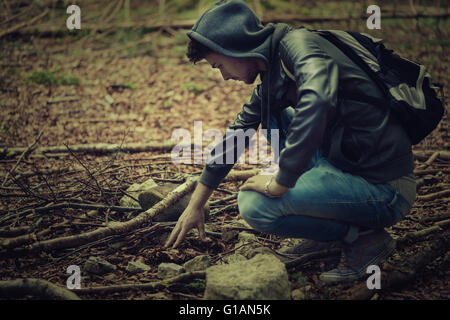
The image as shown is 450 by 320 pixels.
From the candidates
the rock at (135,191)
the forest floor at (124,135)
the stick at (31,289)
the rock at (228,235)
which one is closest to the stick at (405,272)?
the forest floor at (124,135)

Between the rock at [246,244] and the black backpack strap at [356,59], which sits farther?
the rock at [246,244]

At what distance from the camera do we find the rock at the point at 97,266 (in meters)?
2.71

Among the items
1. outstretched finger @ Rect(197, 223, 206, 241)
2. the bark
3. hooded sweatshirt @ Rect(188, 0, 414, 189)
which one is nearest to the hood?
hooded sweatshirt @ Rect(188, 0, 414, 189)

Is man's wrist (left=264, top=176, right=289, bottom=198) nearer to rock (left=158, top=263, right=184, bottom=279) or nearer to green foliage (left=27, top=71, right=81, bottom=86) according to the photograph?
rock (left=158, top=263, right=184, bottom=279)

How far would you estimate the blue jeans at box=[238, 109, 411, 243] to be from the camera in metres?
2.36

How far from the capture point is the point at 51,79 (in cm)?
654

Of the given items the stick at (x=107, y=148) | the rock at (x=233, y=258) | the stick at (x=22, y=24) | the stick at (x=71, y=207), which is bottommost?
the rock at (x=233, y=258)

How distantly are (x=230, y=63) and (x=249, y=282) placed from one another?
122 cm

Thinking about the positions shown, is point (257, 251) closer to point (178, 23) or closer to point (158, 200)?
point (158, 200)

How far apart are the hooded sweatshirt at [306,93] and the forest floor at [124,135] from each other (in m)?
0.70

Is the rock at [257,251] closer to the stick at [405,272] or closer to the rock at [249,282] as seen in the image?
the rock at [249,282]

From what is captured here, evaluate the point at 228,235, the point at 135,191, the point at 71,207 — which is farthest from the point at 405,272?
the point at 71,207

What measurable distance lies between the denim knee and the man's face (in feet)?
2.27

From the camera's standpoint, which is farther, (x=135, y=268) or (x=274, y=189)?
(x=135, y=268)
